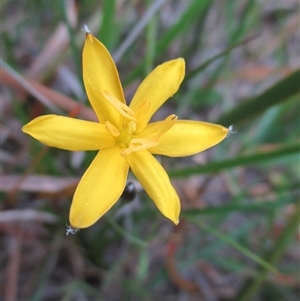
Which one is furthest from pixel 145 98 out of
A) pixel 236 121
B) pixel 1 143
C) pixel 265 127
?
pixel 1 143

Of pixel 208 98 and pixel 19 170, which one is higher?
pixel 208 98

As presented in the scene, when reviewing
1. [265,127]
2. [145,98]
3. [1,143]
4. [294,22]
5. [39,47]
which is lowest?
[145,98]

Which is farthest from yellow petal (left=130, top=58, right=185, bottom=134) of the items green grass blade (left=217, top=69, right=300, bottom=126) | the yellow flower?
green grass blade (left=217, top=69, right=300, bottom=126)

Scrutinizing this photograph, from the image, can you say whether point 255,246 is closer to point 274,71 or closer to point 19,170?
point 274,71

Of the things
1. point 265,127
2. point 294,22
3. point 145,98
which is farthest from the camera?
point 294,22

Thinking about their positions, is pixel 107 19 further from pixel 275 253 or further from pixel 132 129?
pixel 275 253

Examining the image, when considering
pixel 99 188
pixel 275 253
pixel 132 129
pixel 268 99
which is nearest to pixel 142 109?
pixel 132 129
